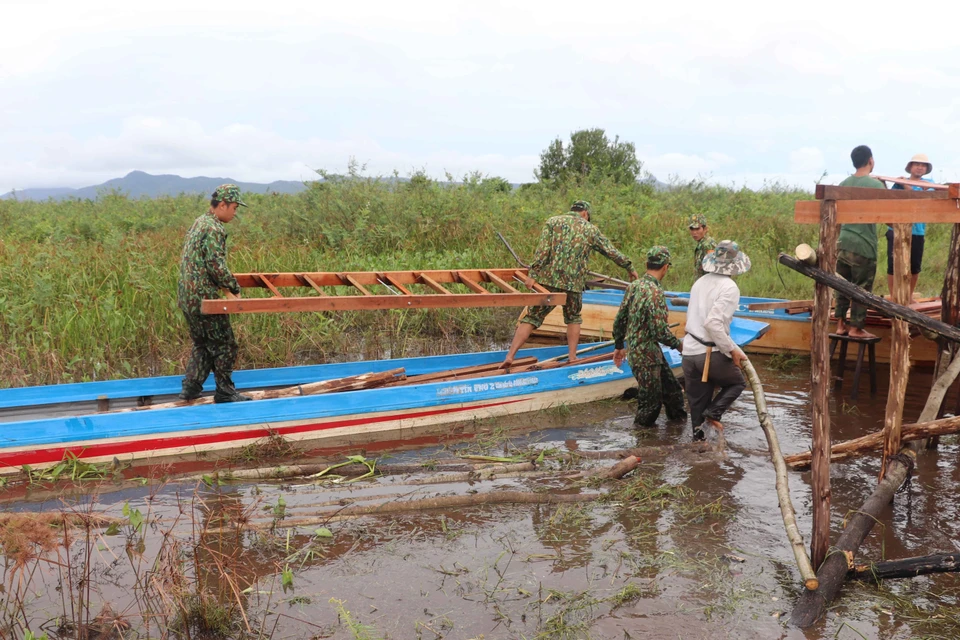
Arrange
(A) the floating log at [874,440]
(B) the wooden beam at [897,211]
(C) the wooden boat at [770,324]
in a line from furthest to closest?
(C) the wooden boat at [770,324] → (A) the floating log at [874,440] → (B) the wooden beam at [897,211]

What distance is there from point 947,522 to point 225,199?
638cm

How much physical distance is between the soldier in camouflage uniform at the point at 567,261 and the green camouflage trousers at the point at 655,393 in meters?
1.32

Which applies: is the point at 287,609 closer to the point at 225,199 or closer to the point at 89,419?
the point at 89,419

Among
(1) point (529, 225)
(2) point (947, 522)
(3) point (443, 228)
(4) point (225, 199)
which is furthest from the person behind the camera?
(1) point (529, 225)

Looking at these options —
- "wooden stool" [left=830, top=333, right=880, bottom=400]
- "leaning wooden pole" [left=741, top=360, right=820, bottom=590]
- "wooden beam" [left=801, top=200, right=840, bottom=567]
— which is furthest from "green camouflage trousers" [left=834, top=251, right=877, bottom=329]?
"wooden beam" [left=801, top=200, right=840, bottom=567]

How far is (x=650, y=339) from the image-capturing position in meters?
7.25

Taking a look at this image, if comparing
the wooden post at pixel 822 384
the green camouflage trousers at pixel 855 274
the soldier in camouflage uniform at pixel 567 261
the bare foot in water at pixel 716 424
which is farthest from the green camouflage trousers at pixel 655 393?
the wooden post at pixel 822 384

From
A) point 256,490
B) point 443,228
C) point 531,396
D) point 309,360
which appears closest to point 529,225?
point 443,228

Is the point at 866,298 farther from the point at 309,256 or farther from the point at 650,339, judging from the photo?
the point at 309,256

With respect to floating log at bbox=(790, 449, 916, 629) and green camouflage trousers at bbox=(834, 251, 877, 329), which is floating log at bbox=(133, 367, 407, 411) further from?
green camouflage trousers at bbox=(834, 251, 877, 329)

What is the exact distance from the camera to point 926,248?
1404 centimetres

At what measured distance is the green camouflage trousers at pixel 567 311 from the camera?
8.58m

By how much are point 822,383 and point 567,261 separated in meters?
4.34

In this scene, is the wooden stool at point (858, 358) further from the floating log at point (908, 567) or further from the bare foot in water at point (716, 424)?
the floating log at point (908, 567)
